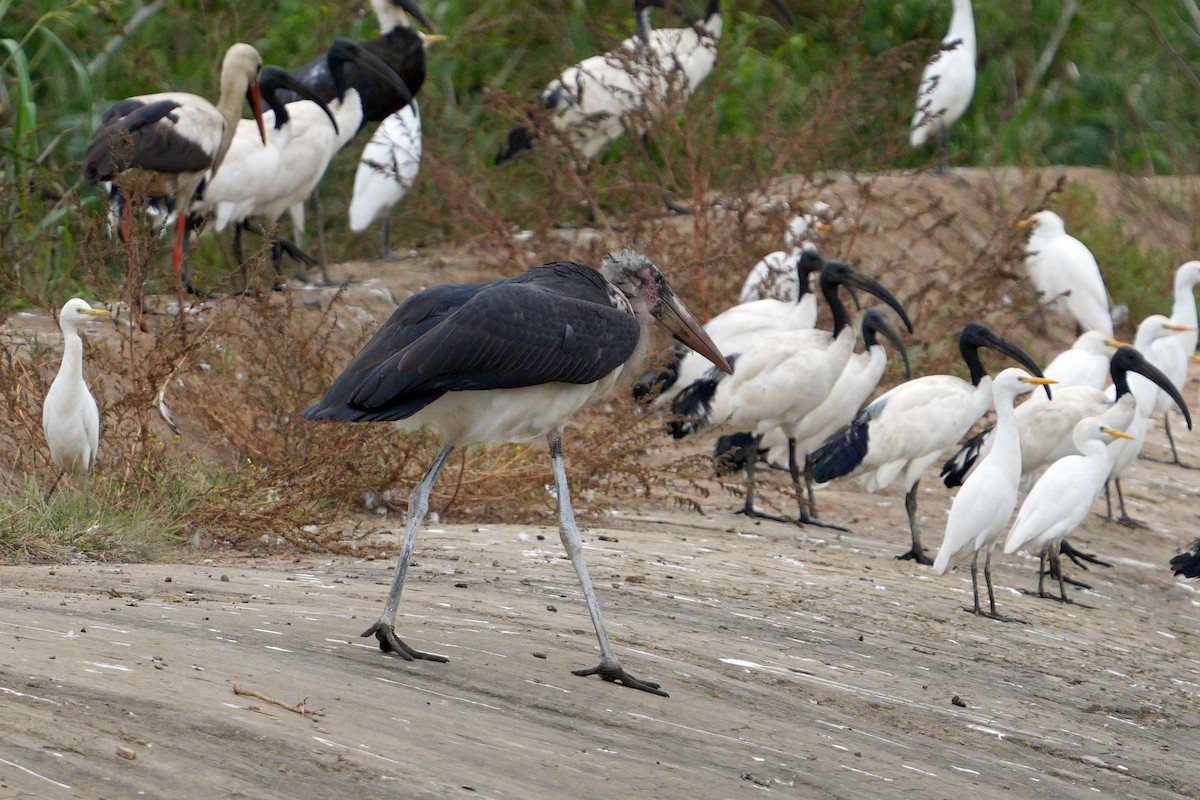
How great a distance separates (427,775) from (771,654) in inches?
92.4

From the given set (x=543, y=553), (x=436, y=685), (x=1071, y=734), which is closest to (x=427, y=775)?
(x=436, y=685)

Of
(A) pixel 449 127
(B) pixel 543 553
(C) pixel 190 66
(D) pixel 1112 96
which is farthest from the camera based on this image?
(D) pixel 1112 96

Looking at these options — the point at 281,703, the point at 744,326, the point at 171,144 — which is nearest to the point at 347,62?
the point at 171,144

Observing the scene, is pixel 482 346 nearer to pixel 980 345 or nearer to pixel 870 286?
pixel 980 345

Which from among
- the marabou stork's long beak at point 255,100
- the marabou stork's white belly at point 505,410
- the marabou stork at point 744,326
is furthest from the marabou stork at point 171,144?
the marabou stork's white belly at point 505,410

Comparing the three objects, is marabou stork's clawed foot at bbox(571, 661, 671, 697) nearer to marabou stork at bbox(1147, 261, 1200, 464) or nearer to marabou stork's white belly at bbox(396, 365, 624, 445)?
marabou stork's white belly at bbox(396, 365, 624, 445)

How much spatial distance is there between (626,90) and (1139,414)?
4.70 metres

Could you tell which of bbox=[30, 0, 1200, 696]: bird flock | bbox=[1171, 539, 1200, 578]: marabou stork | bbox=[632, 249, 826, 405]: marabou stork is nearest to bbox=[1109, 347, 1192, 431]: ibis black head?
bbox=[30, 0, 1200, 696]: bird flock

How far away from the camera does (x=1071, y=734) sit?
604cm

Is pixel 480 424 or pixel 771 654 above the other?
pixel 480 424

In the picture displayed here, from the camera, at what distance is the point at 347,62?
12.7m

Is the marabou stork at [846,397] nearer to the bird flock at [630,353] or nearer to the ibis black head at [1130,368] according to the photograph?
the bird flock at [630,353]

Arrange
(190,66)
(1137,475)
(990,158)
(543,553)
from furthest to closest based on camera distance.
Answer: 1. (990,158)
2. (190,66)
3. (1137,475)
4. (543,553)

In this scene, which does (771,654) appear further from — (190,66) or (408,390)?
(190,66)
